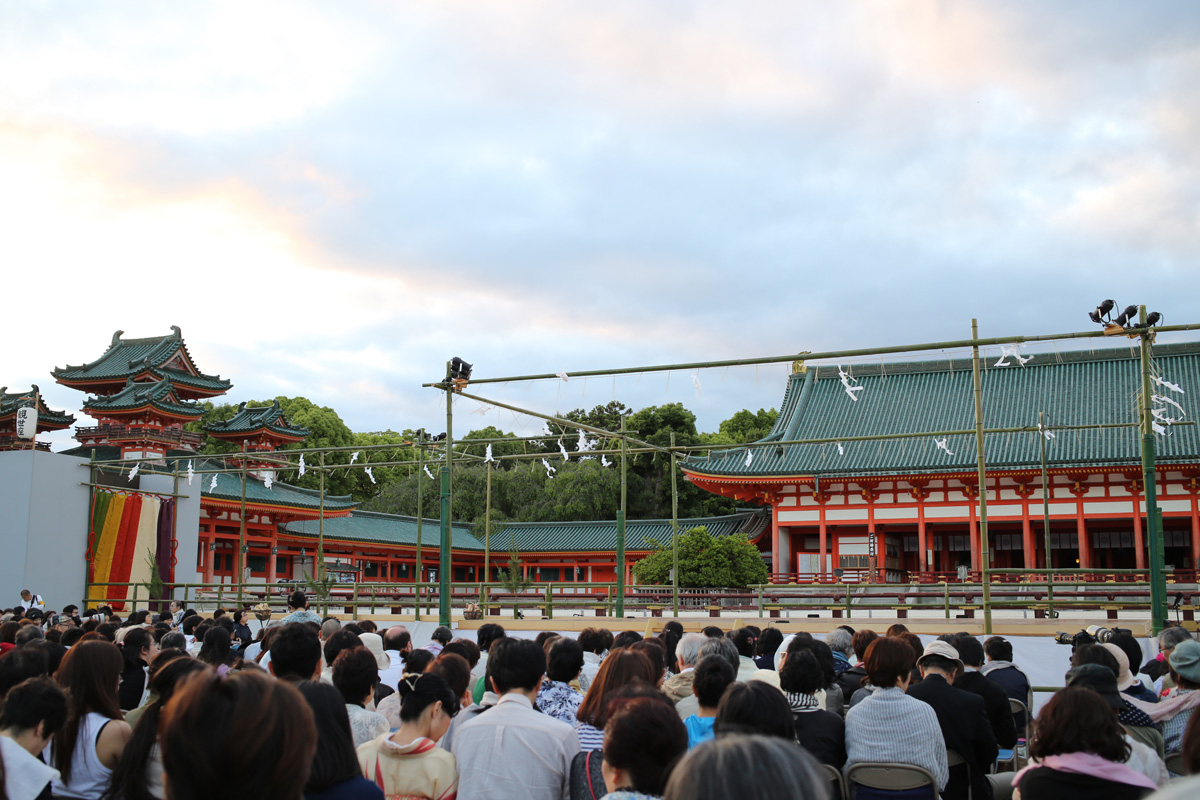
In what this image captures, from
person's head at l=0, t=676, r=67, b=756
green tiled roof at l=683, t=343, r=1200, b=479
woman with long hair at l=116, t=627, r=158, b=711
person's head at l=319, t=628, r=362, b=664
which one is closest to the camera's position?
person's head at l=0, t=676, r=67, b=756

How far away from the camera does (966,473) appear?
25.5 meters

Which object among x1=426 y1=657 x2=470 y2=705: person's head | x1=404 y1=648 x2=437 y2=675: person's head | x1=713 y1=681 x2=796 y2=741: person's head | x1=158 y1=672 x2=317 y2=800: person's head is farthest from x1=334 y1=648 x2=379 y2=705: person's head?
x1=158 y1=672 x2=317 y2=800: person's head

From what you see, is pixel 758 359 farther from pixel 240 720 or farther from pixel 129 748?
pixel 240 720

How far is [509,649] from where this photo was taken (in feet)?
13.4

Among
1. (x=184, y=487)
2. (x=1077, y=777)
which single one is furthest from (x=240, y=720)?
(x=184, y=487)

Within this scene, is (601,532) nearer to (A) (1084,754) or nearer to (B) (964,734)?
(B) (964,734)

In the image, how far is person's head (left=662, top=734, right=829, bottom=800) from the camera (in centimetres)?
170

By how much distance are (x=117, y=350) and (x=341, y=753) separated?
36270 millimetres

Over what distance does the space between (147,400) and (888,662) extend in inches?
1174

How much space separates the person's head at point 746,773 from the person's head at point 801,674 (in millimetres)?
2811

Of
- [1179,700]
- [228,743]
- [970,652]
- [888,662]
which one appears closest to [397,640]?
[970,652]

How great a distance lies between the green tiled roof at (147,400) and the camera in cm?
3000

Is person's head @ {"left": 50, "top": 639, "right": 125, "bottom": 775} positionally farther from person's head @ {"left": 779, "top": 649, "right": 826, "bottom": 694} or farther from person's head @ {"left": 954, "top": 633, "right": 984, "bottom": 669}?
person's head @ {"left": 954, "top": 633, "right": 984, "bottom": 669}

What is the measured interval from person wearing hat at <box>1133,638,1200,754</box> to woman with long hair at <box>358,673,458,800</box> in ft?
11.1
